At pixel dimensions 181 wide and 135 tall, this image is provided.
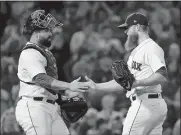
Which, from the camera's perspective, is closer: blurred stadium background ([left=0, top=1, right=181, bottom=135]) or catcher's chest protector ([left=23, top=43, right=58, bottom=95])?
catcher's chest protector ([left=23, top=43, right=58, bottom=95])

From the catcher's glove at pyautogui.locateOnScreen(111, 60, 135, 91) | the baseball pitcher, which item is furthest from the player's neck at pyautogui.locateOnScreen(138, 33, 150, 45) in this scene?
the catcher's glove at pyautogui.locateOnScreen(111, 60, 135, 91)

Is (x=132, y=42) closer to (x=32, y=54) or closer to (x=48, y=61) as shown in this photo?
(x=48, y=61)

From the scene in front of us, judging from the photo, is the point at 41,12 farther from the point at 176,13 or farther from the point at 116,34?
the point at 176,13

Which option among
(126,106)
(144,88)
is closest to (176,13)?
(126,106)

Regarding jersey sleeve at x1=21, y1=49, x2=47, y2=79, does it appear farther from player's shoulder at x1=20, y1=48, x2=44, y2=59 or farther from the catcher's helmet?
the catcher's helmet

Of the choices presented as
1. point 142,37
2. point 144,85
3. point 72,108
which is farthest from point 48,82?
point 142,37

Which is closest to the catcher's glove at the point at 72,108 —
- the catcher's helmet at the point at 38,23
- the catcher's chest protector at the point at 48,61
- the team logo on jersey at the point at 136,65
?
the catcher's chest protector at the point at 48,61
